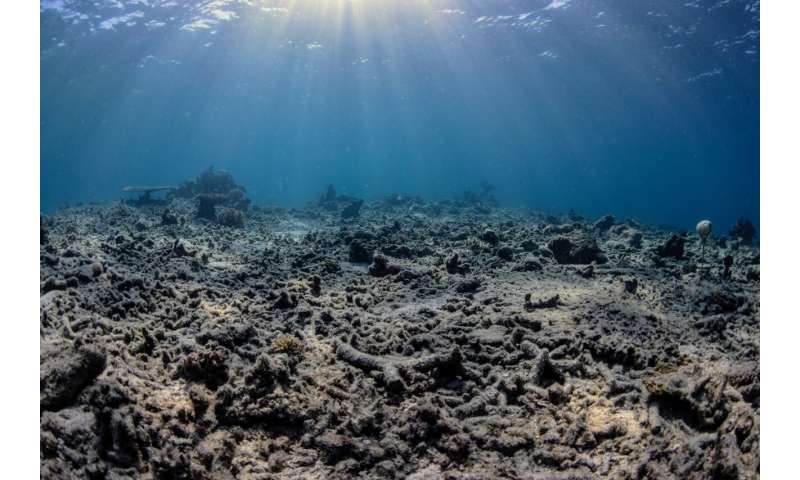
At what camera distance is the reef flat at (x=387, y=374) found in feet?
12.9

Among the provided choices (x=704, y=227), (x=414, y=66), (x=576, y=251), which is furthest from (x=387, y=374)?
(x=414, y=66)

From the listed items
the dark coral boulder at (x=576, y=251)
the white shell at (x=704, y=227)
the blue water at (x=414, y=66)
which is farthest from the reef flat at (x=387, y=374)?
the blue water at (x=414, y=66)

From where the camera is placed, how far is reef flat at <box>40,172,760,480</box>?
3945 mm

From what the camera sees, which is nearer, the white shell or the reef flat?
the reef flat

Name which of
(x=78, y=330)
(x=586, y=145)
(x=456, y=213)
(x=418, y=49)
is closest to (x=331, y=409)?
(x=78, y=330)

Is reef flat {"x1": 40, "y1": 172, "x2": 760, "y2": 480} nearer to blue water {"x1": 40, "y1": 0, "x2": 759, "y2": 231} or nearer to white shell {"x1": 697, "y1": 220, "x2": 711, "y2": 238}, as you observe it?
white shell {"x1": 697, "y1": 220, "x2": 711, "y2": 238}

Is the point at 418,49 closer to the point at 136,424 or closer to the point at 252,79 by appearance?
the point at 252,79

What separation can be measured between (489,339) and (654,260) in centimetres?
898

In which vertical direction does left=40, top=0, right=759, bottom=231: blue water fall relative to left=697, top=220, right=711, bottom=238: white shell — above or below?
above

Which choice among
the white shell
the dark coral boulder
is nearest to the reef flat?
the white shell

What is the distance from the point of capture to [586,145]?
116 meters

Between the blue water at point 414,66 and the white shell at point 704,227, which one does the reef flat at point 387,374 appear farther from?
the blue water at point 414,66

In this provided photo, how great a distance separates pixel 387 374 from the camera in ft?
17.1

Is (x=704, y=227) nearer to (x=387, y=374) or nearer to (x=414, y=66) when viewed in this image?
(x=387, y=374)
